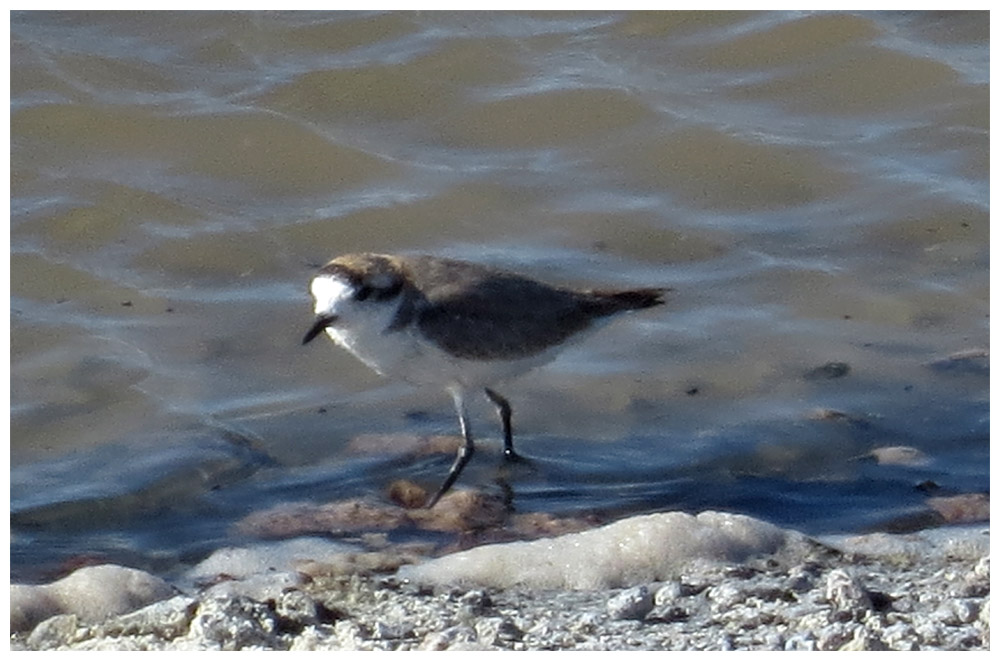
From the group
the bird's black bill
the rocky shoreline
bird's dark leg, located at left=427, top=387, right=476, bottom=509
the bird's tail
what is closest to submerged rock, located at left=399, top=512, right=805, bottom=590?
the rocky shoreline

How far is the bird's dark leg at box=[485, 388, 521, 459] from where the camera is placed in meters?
6.68

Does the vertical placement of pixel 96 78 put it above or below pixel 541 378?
above

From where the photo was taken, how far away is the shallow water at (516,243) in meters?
6.44

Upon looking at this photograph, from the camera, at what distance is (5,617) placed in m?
5.04

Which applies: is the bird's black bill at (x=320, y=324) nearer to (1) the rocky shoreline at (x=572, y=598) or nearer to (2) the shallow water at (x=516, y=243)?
(2) the shallow water at (x=516, y=243)

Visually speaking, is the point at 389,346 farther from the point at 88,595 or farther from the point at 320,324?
the point at 88,595

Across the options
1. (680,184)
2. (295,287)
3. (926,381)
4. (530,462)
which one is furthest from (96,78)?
(926,381)

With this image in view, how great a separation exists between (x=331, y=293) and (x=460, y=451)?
2.81ft

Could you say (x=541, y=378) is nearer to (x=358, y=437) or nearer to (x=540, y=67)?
(x=358, y=437)

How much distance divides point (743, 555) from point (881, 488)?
0.94 meters

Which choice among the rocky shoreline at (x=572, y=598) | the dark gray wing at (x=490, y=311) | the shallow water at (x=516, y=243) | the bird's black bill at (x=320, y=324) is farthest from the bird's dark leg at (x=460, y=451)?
the bird's black bill at (x=320, y=324)

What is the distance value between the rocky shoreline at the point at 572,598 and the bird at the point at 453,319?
2.67 ft

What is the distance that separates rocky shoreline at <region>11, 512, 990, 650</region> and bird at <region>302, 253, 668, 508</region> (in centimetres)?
81

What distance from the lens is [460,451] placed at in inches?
256
